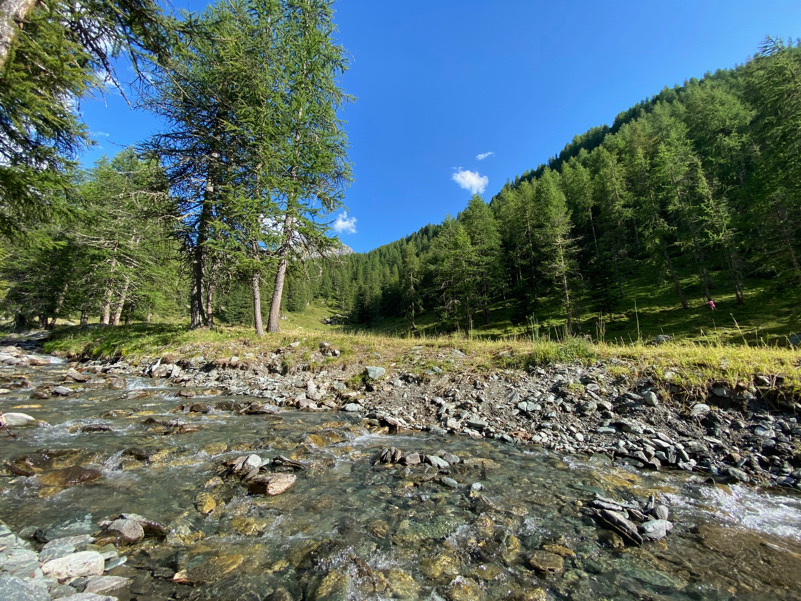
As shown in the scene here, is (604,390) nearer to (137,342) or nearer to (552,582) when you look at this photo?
(552,582)

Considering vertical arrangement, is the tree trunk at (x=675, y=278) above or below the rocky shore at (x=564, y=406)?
above

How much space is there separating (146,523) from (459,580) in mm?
3685

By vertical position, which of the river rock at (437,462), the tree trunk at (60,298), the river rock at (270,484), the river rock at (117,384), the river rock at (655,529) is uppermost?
the tree trunk at (60,298)

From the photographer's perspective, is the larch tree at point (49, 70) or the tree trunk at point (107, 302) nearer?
the larch tree at point (49, 70)

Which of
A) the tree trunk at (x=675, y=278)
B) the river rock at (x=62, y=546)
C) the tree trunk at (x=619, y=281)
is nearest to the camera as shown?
the river rock at (x=62, y=546)

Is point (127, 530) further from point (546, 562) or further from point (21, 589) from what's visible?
point (546, 562)

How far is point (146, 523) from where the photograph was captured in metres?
3.76

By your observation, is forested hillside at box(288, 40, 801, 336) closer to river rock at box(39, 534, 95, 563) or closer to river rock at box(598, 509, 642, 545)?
river rock at box(39, 534, 95, 563)

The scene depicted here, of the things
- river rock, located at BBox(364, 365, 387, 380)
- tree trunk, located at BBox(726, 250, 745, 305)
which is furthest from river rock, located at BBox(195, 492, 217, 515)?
tree trunk, located at BBox(726, 250, 745, 305)

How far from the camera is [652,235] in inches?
1430

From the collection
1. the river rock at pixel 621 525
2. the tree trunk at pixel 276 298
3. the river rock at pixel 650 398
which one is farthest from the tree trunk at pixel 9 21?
the river rock at pixel 650 398

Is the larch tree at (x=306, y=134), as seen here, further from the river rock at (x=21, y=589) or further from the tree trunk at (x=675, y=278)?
the tree trunk at (x=675, y=278)

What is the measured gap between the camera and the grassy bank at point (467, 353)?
735 centimetres

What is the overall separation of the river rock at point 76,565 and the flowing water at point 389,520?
0.29 metres
